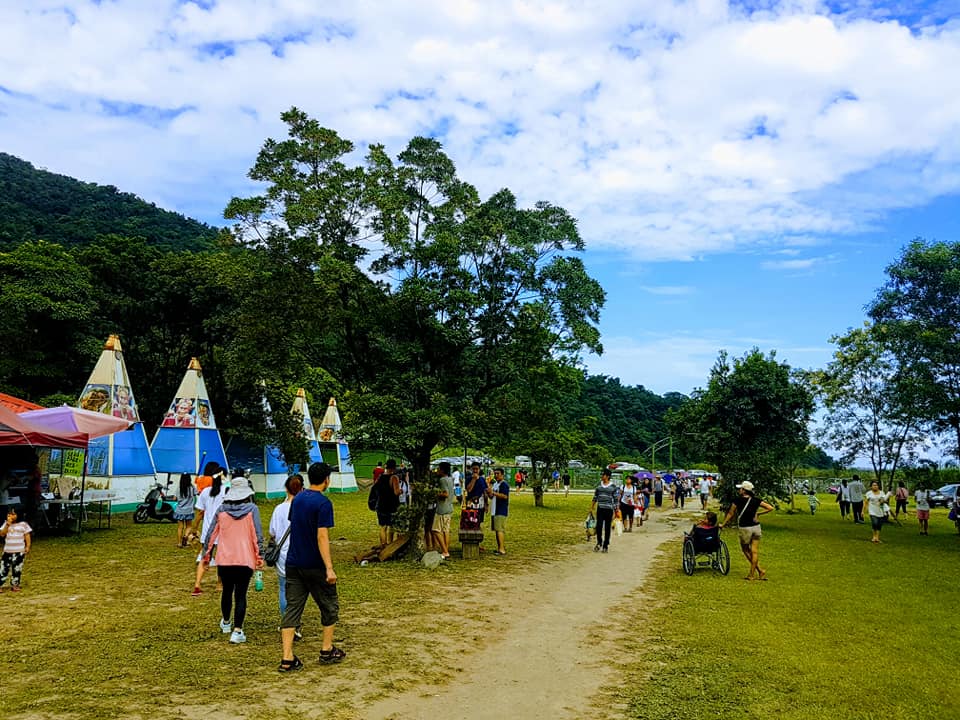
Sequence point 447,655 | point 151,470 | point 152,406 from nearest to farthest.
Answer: point 447,655 < point 151,470 < point 152,406

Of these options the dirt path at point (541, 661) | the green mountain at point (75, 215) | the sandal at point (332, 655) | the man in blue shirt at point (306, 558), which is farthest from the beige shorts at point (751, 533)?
the green mountain at point (75, 215)

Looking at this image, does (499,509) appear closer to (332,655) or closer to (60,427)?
(332,655)

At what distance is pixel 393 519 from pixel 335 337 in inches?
150

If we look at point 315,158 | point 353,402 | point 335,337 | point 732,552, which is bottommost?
point 732,552

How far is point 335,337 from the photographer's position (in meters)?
14.1

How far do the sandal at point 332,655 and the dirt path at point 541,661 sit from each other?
3.45 feet

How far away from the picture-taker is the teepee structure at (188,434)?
25.2 meters

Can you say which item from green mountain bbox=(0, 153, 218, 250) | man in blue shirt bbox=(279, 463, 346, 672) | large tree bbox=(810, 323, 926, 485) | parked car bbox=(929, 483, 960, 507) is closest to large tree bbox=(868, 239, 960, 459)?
large tree bbox=(810, 323, 926, 485)

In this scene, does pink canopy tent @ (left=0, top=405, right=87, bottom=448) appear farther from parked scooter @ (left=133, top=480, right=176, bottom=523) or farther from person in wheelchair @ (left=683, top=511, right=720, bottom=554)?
person in wheelchair @ (left=683, top=511, right=720, bottom=554)

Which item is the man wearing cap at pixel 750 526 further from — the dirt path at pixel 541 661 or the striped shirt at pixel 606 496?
the striped shirt at pixel 606 496

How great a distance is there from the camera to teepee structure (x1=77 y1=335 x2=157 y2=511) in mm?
22062

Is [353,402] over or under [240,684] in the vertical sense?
over

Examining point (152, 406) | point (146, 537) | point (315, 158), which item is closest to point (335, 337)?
point (315, 158)

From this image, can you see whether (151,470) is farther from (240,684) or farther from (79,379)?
(240,684)
